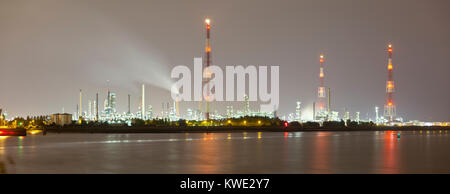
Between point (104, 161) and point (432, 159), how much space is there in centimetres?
1869

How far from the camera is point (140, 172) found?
21062 mm

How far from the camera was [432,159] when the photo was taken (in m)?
28.0
